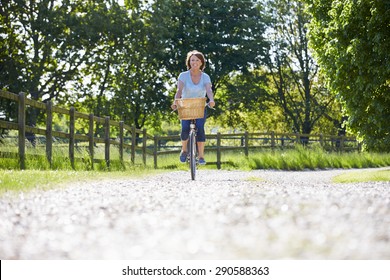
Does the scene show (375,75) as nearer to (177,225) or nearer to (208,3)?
(177,225)

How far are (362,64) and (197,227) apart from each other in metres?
13.8

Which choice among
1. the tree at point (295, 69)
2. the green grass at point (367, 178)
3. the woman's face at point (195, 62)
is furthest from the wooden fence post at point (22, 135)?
the tree at point (295, 69)

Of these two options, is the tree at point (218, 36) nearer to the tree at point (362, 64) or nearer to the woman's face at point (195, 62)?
the tree at point (362, 64)

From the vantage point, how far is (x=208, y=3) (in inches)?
1425

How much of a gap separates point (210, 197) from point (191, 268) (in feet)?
10.0

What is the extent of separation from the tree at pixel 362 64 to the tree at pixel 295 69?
2109 centimetres

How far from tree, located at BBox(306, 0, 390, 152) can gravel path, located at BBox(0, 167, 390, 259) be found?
1143 cm

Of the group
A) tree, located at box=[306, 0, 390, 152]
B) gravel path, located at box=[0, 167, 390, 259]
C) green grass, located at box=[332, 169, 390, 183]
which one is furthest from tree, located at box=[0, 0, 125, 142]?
gravel path, located at box=[0, 167, 390, 259]

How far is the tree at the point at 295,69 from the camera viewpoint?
129 feet

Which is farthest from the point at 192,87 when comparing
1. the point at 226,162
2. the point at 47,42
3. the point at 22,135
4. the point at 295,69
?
the point at 295,69

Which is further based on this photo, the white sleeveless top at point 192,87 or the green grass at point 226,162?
the green grass at point 226,162

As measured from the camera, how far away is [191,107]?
30.1ft

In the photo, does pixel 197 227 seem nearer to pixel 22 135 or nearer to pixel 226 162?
pixel 22 135

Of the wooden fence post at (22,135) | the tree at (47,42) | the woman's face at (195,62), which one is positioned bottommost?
the wooden fence post at (22,135)
